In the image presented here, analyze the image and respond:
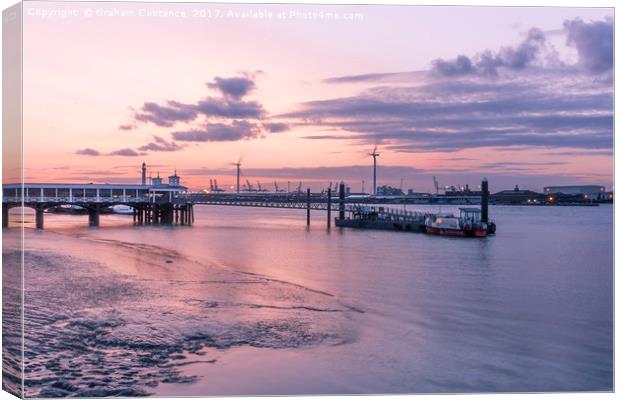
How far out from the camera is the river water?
556 cm

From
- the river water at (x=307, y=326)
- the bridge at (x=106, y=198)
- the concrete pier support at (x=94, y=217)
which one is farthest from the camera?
the concrete pier support at (x=94, y=217)

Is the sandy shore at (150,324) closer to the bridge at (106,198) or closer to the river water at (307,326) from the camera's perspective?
the river water at (307,326)

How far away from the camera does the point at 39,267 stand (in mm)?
11164

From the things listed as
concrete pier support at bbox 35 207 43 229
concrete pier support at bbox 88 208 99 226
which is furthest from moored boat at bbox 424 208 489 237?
concrete pier support at bbox 35 207 43 229

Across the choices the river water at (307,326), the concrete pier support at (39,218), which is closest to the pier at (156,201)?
the concrete pier support at (39,218)

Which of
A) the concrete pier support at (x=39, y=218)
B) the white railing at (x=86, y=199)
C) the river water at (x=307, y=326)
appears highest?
the white railing at (x=86, y=199)

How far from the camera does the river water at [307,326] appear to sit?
5562 mm

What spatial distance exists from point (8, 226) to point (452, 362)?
13.1 ft

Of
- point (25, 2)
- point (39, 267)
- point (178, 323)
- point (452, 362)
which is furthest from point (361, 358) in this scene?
point (39, 267)

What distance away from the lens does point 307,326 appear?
730 centimetres

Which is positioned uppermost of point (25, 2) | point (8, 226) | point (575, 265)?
point (25, 2)

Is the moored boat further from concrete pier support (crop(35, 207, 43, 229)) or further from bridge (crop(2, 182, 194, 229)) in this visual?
concrete pier support (crop(35, 207, 43, 229))

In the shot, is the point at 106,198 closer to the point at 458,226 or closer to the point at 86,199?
the point at 86,199

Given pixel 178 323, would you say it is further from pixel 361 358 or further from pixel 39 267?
pixel 39 267
